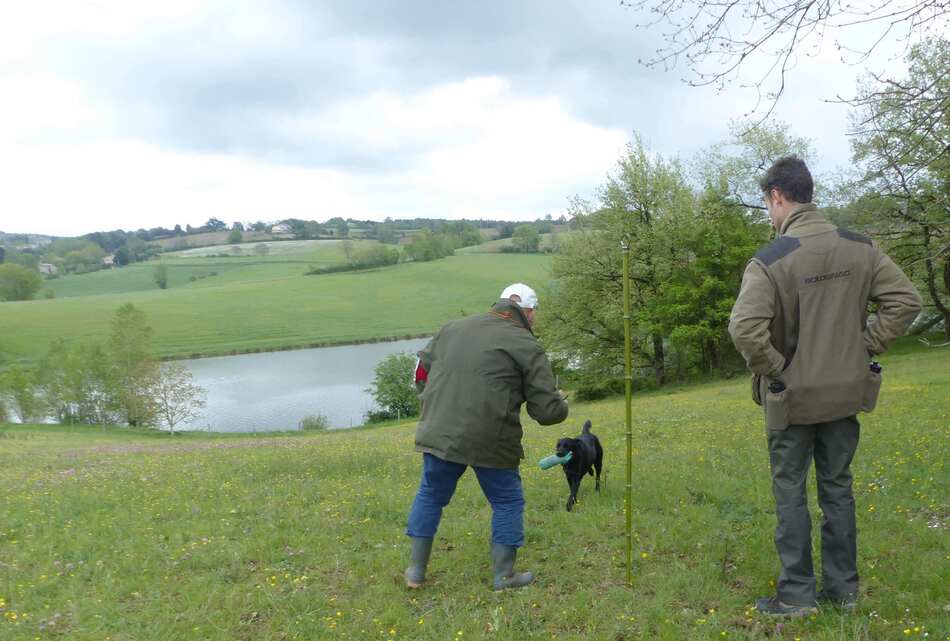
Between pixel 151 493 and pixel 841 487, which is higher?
pixel 841 487

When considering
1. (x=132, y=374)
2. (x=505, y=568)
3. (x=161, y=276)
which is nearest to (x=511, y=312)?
(x=505, y=568)

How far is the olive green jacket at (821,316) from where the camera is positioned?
4.00 meters

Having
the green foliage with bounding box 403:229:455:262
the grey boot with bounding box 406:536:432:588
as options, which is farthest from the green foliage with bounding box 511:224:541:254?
the grey boot with bounding box 406:536:432:588

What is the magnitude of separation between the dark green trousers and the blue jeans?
1868 mm

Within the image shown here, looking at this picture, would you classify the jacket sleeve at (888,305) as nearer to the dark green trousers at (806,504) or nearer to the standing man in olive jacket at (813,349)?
the standing man in olive jacket at (813,349)

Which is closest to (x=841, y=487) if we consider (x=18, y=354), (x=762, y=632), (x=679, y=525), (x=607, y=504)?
(x=762, y=632)

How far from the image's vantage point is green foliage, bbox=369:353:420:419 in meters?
48.7

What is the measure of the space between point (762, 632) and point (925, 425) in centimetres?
876

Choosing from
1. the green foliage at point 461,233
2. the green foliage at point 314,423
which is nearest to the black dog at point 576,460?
the green foliage at point 314,423

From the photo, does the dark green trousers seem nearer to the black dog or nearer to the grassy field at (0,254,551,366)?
the black dog

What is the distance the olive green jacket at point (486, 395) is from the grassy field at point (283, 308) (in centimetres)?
7413

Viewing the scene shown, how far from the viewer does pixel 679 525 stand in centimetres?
623

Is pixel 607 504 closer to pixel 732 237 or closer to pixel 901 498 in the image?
pixel 901 498

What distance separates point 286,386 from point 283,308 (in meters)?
40.5
